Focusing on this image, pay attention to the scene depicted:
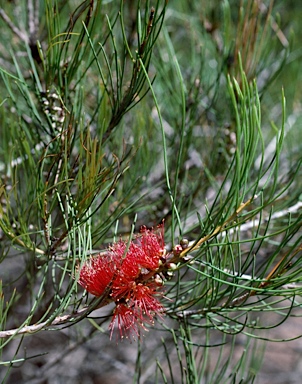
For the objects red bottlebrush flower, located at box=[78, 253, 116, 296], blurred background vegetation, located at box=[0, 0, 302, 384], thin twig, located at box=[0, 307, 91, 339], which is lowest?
thin twig, located at box=[0, 307, 91, 339]

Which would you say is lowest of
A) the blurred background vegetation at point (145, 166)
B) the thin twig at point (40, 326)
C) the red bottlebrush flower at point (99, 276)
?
the thin twig at point (40, 326)

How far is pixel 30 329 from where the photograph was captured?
45cm

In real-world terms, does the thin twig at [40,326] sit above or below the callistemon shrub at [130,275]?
below

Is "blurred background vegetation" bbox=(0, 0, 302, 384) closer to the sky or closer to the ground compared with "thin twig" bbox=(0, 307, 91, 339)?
closer to the sky

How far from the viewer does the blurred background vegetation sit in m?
0.45

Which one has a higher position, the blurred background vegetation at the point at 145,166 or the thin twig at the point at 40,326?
the blurred background vegetation at the point at 145,166

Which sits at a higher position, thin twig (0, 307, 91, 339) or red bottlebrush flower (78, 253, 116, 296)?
red bottlebrush flower (78, 253, 116, 296)

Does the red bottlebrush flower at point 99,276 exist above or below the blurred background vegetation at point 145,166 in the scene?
below

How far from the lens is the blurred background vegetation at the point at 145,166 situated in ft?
1.46

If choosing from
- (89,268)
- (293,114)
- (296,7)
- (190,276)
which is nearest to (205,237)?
(89,268)

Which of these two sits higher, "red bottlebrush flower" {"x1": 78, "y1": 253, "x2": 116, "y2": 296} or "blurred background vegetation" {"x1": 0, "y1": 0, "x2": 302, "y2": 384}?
"blurred background vegetation" {"x1": 0, "y1": 0, "x2": 302, "y2": 384}

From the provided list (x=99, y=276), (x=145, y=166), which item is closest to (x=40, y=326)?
(x=99, y=276)

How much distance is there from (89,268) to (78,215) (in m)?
0.05

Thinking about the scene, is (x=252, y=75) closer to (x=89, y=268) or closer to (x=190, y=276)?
(x=89, y=268)
